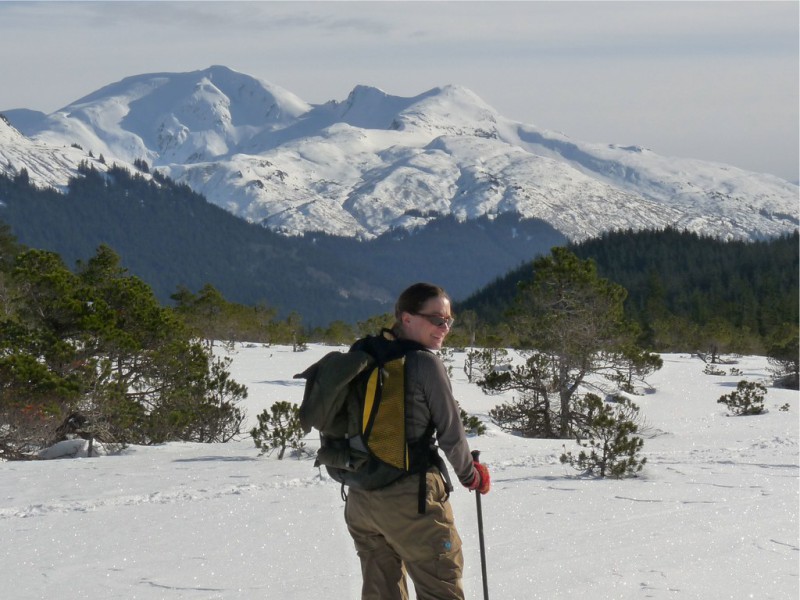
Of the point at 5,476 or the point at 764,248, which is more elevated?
the point at 764,248

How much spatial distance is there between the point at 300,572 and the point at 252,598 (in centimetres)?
61

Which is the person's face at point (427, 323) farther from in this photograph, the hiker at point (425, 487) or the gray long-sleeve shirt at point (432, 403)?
the gray long-sleeve shirt at point (432, 403)

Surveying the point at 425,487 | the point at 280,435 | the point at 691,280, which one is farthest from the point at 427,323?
the point at 691,280

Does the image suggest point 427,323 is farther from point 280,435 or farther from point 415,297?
point 280,435

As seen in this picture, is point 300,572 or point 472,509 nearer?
point 300,572

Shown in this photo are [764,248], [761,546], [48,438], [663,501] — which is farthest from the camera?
[764,248]

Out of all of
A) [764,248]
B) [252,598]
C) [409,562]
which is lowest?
[252,598]

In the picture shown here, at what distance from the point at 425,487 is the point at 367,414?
457 millimetres

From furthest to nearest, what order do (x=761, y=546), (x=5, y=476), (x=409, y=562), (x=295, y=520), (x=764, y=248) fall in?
1. (x=764, y=248)
2. (x=5, y=476)
3. (x=295, y=520)
4. (x=761, y=546)
5. (x=409, y=562)

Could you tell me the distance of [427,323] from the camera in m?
4.88

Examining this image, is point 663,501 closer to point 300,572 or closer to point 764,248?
point 300,572

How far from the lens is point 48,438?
14.8 metres

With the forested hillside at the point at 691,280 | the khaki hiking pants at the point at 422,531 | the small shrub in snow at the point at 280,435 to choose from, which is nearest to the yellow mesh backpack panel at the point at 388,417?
the khaki hiking pants at the point at 422,531

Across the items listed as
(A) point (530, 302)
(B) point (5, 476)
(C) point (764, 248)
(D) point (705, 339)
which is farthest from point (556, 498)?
(C) point (764, 248)
